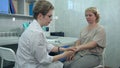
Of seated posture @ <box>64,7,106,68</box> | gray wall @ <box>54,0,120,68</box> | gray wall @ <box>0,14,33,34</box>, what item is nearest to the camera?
seated posture @ <box>64,7,106,68</box>

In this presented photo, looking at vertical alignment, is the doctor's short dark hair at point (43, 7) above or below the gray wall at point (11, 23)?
above

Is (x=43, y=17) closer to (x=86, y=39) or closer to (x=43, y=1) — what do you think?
(x=43, y=1)

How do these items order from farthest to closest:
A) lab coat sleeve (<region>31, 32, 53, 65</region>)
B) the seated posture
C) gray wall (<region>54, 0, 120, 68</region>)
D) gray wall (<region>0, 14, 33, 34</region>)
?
gray wall (<region>54, 0, 120, 68</region>)
gray wall (<region>0, 14, 33, 34</region>)
the seated posture
lab coat sleeve (<region>31, 32, 53, 65</region>)

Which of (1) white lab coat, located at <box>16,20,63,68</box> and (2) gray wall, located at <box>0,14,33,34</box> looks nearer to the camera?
(1) white lab coat, located at <box>16,20,63,68</box>

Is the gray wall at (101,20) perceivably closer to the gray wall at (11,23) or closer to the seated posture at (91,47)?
the gray wall at (11,23)

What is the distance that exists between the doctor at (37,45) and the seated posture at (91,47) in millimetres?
546

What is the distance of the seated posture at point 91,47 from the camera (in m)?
1.96

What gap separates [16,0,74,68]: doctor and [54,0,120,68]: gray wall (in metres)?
2.37

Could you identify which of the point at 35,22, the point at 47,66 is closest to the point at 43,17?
the point at 35,22

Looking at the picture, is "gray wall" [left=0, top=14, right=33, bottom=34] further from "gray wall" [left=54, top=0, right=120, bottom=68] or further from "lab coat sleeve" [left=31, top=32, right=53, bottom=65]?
"lab coat sleeve" [left=31, top=32, right=53, bottom=65]

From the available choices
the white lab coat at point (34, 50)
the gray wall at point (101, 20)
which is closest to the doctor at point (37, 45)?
the white lab coat at point (34, 50)

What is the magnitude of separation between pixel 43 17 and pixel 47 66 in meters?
0.41

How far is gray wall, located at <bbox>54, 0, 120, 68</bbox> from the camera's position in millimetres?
3531

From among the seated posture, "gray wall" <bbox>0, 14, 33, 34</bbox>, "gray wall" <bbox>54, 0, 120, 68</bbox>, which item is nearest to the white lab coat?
the seated posture
